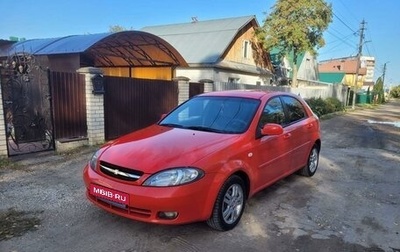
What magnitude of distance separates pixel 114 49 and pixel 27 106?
915cm

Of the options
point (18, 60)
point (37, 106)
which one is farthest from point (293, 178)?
point (18, 60)

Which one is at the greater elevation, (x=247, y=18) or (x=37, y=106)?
(x=247, y=18)

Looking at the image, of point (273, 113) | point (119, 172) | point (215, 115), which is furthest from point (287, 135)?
point (119, 172)

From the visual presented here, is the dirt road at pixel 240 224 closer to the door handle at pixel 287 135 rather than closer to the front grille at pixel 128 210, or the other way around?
the front grille at pixel 128 210

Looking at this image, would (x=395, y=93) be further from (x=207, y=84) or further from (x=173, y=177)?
(x=173, y=177)

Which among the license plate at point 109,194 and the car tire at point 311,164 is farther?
the car tire at point 311,164

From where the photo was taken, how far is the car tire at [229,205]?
Answer: 3.65 meters

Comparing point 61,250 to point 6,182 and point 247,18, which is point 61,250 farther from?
point 247,18

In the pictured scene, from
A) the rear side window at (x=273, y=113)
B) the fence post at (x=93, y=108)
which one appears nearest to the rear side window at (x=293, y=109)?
the rear side window at (x=273, y=113)

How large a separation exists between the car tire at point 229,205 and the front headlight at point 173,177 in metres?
0.43

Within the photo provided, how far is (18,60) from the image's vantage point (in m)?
7.54

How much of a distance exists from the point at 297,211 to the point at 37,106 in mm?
6051

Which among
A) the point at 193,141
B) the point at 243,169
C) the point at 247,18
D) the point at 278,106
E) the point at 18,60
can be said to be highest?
the point at 247,18

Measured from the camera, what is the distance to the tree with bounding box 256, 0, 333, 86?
2398cm
